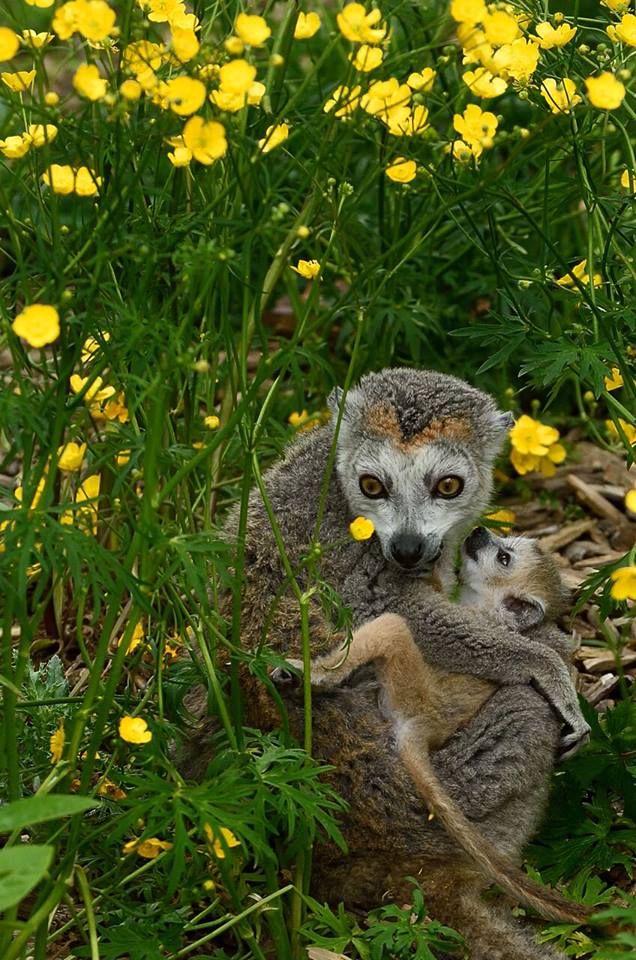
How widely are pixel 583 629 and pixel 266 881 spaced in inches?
102

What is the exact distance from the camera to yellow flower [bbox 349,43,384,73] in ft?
11.1

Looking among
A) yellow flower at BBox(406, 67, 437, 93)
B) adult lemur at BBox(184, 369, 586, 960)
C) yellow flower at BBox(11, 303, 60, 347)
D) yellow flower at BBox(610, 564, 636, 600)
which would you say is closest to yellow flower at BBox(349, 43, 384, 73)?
yellow flower at BBox(406, 67, 437, 93)

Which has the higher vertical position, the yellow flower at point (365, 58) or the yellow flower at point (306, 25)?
the yellow flower at point (306, 25)

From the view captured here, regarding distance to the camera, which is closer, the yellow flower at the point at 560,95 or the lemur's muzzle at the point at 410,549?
the yellow flower at the point at 560,95

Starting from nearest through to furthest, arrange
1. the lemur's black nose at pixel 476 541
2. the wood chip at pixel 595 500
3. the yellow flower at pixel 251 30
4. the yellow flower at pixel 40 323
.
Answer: the yellow flower at pixel 40 323 < the yellow flower at pixel 251 30 < the lemur's black nose at pixel 476 541 < the wood chip at pixel 595 500

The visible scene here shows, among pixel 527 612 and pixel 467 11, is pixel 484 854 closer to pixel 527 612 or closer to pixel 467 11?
pixel 527 612

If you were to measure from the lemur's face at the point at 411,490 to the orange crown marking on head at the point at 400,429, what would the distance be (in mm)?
24

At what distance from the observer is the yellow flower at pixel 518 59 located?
3842 millimetres

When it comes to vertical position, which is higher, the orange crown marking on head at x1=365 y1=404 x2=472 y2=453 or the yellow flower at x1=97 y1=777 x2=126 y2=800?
the orange crown marking on head at x1=365 y1=404 x2=472 y2=453

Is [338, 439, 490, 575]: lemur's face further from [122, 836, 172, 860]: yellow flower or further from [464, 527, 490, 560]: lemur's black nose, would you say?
[122, 836, 172, 860]: yellow flower

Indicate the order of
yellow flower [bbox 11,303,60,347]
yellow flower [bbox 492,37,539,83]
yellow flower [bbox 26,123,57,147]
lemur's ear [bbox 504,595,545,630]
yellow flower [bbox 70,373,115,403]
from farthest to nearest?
lemur's ear [bbox 504,595,545,630], yellow flower [bbox 492,37,539,83], yellow flower [bbox 70,373,115,403], yellow flower [bbox 26,123,57,147], yellow flower [bbox 11,303,60,347]

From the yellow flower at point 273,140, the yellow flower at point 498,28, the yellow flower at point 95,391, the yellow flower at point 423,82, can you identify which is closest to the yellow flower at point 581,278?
the yellow flower at point 423,82

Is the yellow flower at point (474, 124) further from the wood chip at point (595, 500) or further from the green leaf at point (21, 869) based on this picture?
the wood chip at point (595, 500)

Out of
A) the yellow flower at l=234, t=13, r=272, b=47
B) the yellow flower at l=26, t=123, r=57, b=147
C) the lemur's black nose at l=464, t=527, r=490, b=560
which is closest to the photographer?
the yellow flower at l=234, t=13, r=272, b=47
